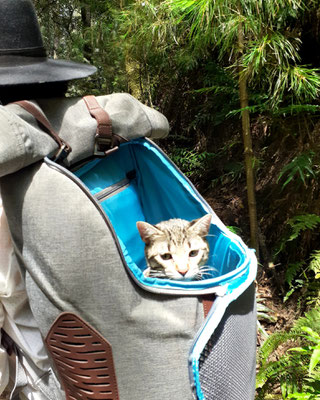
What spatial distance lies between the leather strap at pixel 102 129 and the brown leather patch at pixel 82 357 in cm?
54

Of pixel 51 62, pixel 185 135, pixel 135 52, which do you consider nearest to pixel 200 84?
pixel 185 135

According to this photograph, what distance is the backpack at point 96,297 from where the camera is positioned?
3.17ft

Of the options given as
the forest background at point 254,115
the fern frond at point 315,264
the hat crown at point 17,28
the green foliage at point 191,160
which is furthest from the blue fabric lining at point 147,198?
the green foliage at point 191,160

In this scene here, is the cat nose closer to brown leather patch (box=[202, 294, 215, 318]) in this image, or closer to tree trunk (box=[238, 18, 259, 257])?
brown leather patch (box=[202, 294, 215, 318])

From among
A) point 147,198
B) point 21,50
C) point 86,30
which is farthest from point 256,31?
point 86,30

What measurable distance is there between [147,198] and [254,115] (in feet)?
5.59

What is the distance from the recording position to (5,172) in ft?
3.01

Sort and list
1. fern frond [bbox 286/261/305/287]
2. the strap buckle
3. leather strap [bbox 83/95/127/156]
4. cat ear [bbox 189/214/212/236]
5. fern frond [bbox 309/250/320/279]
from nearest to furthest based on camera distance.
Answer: the strap buckle → leather strap [bbox 83/95/127/156] → cat ear [bbox 189/214/212/236] → fern frond [bbox 309/250/320/279] → fern frond [bbox 286/261/305/287]

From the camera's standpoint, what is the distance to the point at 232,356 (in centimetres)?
111

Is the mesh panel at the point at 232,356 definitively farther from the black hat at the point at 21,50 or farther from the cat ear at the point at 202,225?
the black hat at the point at 21,50

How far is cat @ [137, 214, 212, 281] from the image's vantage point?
1.49m

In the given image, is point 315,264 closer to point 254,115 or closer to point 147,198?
point 147,198

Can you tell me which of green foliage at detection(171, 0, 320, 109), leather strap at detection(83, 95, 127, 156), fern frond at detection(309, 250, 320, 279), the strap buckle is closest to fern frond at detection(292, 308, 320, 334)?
fern frond at detection(309, 250, 320, 279)

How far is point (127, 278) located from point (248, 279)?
0.39m
